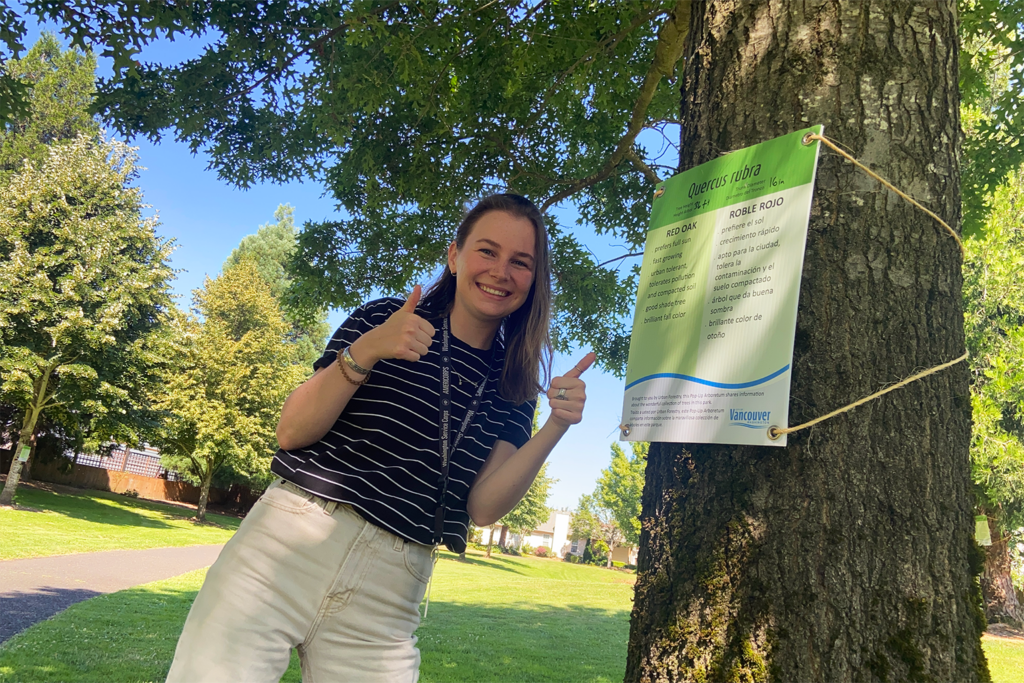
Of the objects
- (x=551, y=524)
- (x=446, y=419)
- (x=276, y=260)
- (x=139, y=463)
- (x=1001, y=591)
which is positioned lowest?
(x=551, y=524)

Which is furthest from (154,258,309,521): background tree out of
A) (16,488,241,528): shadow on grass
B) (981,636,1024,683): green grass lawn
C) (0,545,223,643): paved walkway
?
(981,636,1024,683): green grass lawn

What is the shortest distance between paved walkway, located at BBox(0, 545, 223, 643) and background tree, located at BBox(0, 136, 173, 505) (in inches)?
327

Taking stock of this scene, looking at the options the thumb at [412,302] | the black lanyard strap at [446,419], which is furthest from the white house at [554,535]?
the thumb at [412,302]

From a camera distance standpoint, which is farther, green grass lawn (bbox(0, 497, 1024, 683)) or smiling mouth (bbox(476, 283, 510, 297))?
green grass lawn (bbox(0, 497, 1024, 683))

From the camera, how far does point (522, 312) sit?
8.04ft

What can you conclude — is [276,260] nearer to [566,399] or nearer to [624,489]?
[624,489]

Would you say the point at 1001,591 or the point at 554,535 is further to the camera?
the point at 554,535

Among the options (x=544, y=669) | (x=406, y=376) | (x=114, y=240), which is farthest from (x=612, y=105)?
(x=114, y=240)

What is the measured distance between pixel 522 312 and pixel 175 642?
6997 mm

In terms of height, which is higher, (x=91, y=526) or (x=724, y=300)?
(x=724, y=300)

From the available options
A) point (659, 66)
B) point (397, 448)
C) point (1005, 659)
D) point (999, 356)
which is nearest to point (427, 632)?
point (659, 66)

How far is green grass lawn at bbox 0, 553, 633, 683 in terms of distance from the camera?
5879 millimetres

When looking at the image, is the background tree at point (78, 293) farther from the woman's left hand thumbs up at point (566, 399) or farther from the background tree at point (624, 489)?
the background tree at point (624, 489)

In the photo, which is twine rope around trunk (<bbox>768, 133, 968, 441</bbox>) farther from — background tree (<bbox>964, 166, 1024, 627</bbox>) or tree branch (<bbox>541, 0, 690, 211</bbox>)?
background tree (<bbox>964, 166, 1024, 627</bbox>)
